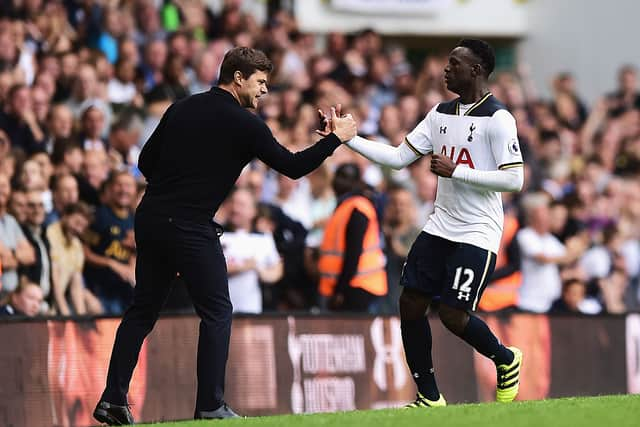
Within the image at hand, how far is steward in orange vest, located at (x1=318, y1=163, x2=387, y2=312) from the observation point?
540 inches

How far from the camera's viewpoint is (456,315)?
10.3 meters

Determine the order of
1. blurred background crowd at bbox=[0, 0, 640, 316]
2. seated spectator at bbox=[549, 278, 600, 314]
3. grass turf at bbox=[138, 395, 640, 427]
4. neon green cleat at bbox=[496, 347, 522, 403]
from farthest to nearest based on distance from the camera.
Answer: seated spectator at bbox=[549, 278, 600, 314]
blurred background crowd at bbox=[0, 0, 640, 316]
neon green cleat at bbox=[496, 347, 522, 403]
grass turf at bbox=[138, 395, 640, 427]

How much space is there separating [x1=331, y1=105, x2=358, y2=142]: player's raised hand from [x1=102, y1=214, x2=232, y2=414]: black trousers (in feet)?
3.11

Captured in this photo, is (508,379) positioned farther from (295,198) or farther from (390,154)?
(295,198)

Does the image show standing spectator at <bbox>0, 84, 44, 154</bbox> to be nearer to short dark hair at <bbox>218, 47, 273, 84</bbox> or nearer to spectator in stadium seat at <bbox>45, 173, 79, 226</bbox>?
spectator in stadium seat at <bbox>45, 173, 79, 226</bbox>

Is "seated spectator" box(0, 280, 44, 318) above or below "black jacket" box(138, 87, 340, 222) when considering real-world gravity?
below

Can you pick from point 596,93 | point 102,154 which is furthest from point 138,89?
point 596,93

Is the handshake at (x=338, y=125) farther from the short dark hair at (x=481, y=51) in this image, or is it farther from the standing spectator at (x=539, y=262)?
the standing spectator at (x=539, y=262)

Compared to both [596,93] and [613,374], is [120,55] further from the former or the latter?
[596,93]

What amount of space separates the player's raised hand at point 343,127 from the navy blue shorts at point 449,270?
871 mm

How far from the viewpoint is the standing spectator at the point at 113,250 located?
1332cm

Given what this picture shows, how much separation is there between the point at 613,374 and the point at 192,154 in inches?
274

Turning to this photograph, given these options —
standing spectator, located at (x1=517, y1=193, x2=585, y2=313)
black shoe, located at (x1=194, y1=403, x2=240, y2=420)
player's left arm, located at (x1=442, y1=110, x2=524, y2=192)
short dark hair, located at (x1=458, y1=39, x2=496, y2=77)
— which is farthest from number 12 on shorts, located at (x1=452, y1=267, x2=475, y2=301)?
standing spectator, located at (x1=517, y1=193, x2=585, y2=313)

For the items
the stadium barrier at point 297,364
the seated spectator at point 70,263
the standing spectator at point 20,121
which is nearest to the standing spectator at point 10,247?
the seated spectator at point 70,263
